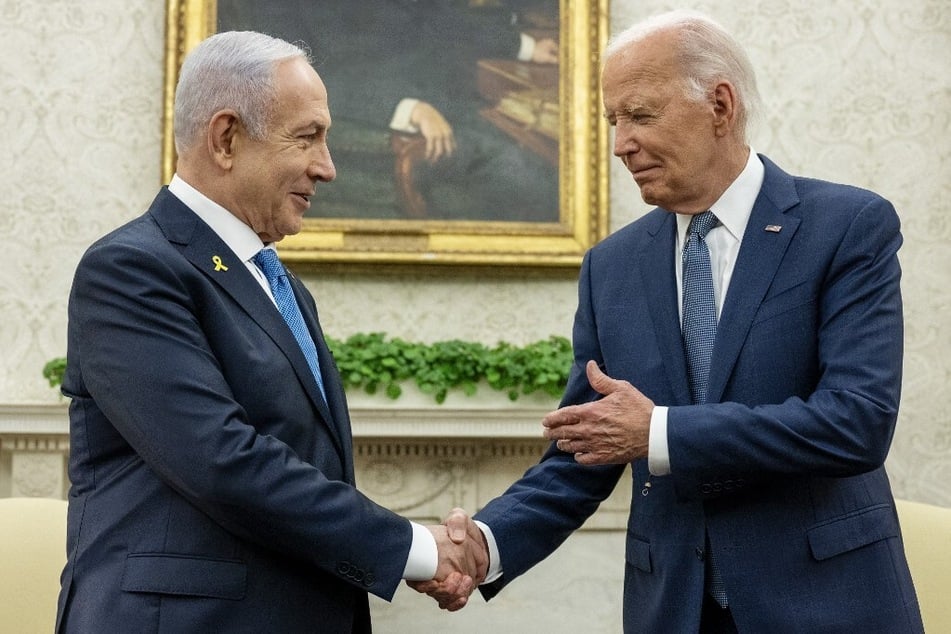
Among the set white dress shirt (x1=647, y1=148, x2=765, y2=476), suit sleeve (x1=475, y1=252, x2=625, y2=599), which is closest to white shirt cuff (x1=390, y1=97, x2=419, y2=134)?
suit sleeve (x1=475, y1=252, x2=625, y2=599)

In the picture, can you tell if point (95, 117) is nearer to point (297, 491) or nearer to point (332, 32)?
point (332, 32)

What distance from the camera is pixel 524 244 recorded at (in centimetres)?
467

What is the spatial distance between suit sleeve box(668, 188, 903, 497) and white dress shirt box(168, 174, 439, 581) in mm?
537

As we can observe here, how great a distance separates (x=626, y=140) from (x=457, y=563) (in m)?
0.97

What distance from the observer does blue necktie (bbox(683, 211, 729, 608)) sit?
2.23m

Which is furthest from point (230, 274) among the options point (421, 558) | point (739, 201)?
point (739, 201)

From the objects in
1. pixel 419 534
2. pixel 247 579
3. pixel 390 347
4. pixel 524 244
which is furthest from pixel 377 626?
pixel 247 579

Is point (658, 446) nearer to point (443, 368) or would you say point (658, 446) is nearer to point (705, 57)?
point (705, 57)

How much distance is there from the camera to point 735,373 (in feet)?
Result: 7.10

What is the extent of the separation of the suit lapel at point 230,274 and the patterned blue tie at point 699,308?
2.36 feet

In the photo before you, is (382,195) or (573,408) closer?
(573,408)

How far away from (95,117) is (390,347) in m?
1.56

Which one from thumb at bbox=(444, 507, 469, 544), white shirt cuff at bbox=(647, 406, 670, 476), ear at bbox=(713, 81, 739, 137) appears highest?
ear at bbox=(713, 81, 739, 137)

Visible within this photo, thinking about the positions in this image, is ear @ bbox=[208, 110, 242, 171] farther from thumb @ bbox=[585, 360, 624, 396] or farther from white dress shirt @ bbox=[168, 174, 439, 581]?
thumb @ bbox=[585, 360, 624, 396]
